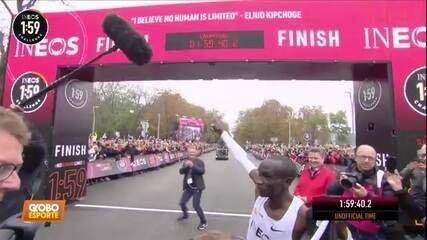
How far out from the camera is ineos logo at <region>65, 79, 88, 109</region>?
7012mm

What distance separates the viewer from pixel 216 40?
18.0 feet

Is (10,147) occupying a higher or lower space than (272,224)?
higher

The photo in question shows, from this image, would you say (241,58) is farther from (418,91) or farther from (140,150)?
(140,150)

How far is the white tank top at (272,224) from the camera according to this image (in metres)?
1.81

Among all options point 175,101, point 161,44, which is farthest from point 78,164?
point 175,101

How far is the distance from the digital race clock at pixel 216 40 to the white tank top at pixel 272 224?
12.3 feet

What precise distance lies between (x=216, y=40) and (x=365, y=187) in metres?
4.24

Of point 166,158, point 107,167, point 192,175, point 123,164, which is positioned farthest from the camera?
point 166,158

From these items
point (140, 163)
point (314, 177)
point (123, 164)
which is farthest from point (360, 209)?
point (140, 163)

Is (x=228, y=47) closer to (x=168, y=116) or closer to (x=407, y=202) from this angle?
(x=407, y=202)

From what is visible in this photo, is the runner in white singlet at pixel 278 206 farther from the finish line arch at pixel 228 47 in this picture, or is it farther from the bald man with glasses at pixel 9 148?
the finish line arch at pixel 228 47

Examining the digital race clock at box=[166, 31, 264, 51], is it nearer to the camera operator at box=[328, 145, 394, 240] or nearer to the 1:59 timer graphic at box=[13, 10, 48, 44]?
the 1:59 timer graphic at box=[13, 10, 48, 44]

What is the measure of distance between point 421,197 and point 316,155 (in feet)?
9.71

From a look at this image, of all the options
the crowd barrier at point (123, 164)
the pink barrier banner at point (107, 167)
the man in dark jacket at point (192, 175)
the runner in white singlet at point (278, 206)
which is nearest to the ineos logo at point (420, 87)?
the runner in white singlet at point (278, 206)
